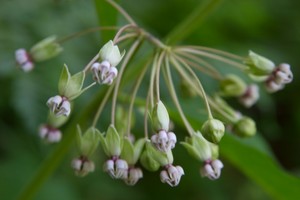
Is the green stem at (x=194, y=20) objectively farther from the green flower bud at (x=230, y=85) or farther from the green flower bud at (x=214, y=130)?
the green flower bud at (x=214, y=130)

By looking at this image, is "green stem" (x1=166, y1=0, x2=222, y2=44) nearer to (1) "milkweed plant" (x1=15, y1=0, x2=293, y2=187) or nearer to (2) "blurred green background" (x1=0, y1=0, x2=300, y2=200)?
(1) "milkweed plant" (x1=15, y1=0, x2=293, y2=187)

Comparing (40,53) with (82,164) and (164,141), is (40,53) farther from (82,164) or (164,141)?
(164,141)

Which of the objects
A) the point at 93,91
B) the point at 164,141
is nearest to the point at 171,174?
the point at 164,141

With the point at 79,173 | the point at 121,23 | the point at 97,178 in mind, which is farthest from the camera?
the point at 97,178

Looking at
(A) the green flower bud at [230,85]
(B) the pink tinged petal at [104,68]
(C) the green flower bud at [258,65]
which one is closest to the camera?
(B) the pink tinged petal at [104,68]

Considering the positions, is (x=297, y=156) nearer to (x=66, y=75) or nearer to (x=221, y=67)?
(x=221, y=67)

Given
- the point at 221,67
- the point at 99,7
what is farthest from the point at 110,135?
the point at 221,67

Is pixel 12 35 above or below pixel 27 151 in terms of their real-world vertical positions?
above

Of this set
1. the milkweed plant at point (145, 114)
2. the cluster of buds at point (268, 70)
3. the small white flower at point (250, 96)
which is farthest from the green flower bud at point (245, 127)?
the small white flower at point (250, 96)
